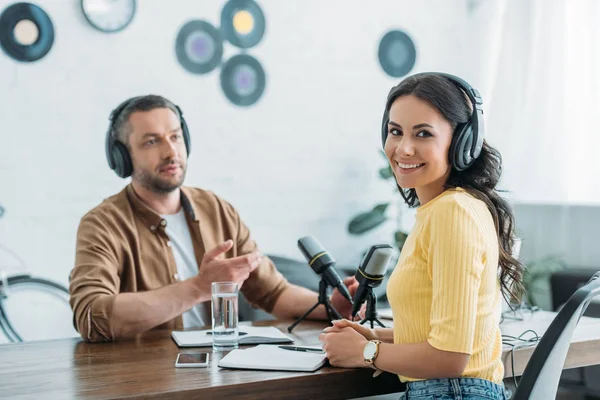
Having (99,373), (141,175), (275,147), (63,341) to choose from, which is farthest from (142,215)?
(275,147)

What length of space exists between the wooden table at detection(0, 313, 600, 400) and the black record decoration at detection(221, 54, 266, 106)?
6.87ft

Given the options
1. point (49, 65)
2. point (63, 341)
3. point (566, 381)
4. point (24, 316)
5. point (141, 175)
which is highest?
point (49, 65)

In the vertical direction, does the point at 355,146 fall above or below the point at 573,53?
below

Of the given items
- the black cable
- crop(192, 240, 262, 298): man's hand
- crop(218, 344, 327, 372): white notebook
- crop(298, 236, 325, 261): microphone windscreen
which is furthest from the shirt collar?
the black cable

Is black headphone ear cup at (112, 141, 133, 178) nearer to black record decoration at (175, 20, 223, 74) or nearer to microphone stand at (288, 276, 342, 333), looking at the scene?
microphone stand at (288, 276, 342, 333)

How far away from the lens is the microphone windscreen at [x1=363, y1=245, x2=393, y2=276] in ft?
5.96

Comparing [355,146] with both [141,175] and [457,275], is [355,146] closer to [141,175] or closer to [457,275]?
[141,175]

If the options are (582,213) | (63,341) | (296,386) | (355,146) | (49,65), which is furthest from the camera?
(355,146)

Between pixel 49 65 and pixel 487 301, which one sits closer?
pixel 487 301

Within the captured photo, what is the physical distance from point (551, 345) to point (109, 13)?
9.06ft

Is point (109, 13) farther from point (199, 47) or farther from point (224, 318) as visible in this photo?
point (224, 318)

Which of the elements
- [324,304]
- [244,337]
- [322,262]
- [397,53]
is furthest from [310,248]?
[397,53]

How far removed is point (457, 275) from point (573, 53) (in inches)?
107

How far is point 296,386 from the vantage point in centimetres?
157
